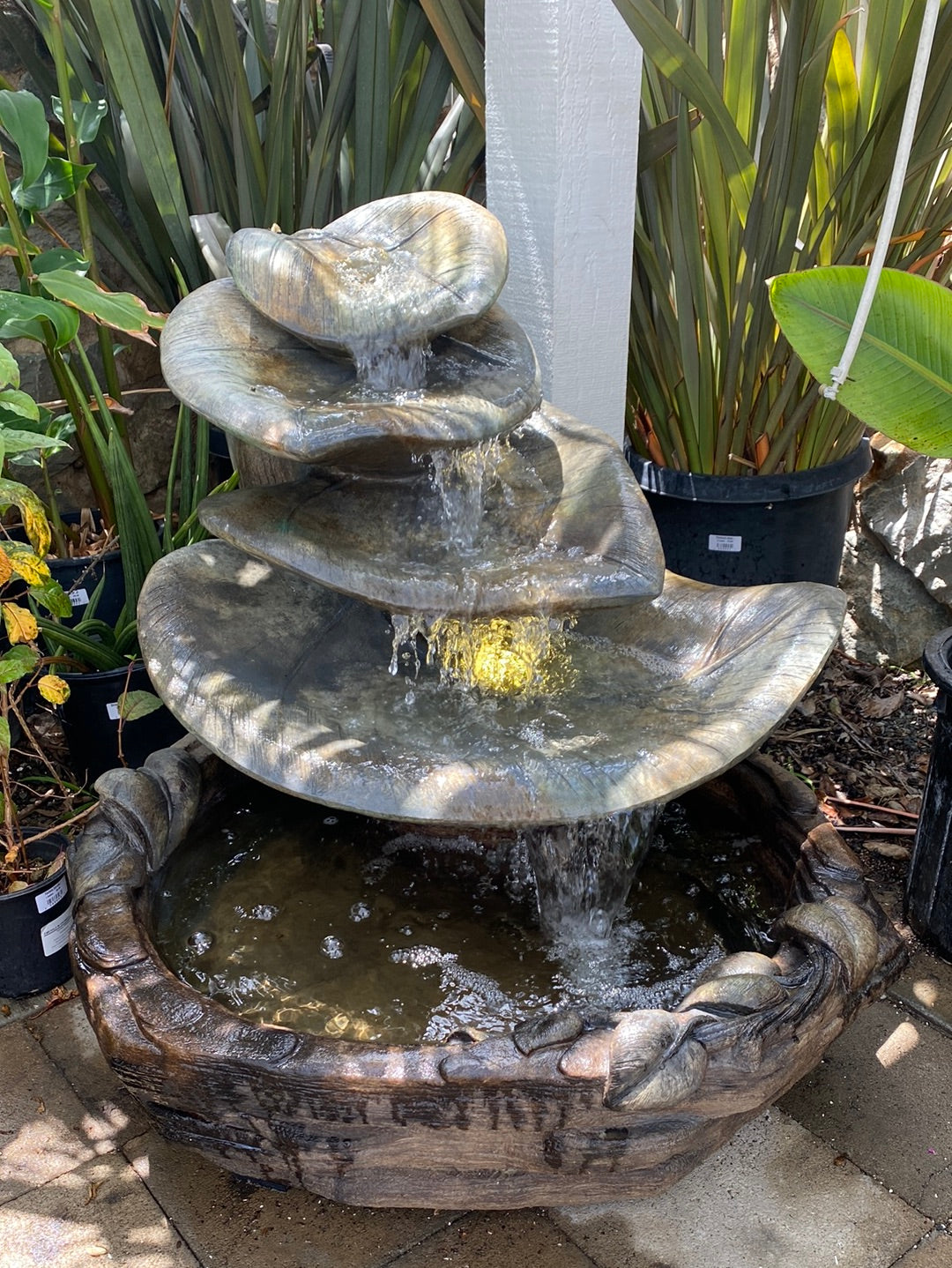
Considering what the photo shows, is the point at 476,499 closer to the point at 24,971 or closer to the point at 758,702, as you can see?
the point at 758,702

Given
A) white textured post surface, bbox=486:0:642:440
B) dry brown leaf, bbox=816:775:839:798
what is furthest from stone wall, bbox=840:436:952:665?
white textured post surface, bbox=486:0:642:440

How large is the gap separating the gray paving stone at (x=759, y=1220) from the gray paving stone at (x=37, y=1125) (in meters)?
0.80

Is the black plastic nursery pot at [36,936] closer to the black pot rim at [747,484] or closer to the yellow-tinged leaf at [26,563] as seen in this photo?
the yellow-tinged leaf at [26,563]

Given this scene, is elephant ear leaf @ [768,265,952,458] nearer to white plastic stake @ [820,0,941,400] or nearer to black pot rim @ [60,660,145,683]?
white plastic stake @ [820,0,941,400]

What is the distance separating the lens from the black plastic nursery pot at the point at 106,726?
2604 millimetres

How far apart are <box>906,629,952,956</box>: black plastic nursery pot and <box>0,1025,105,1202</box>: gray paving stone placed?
1.61 metres

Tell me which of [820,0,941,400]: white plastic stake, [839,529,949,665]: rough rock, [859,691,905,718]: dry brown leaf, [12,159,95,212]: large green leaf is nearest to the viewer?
[820,0,941,400]: white plastic stake

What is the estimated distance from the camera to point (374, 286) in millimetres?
1752

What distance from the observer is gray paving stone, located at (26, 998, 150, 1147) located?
1.91 meters

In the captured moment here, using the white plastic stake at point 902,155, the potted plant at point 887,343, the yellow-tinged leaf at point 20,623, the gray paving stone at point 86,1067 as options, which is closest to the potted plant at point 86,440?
the yellow-tinged leaf at point 20,623

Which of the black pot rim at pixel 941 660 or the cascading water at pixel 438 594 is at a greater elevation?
the cascading water at pixel 438 594

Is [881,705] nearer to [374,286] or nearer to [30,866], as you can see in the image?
[374,286]

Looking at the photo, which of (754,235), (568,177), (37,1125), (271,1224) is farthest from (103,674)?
(754,235)

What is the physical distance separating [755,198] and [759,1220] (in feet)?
6.29
